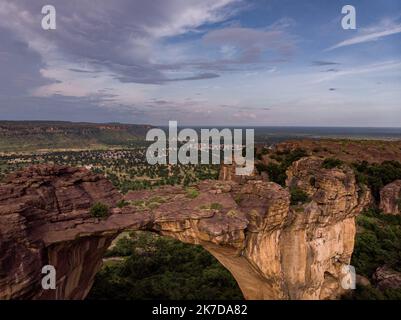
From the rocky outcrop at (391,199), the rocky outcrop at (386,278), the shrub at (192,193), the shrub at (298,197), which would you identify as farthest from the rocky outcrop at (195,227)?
the rocky outcrop at (391,199)

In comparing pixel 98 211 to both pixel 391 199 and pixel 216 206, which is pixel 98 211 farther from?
pixel 391 199

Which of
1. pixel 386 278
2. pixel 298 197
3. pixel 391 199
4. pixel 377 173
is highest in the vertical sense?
pixel 298 197

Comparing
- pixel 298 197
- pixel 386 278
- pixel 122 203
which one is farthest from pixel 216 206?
pixel 386 278

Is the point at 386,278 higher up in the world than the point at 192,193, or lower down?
lower down

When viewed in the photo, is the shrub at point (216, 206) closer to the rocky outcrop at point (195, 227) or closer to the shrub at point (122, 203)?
the rocky outcrop at point (195, 227)
